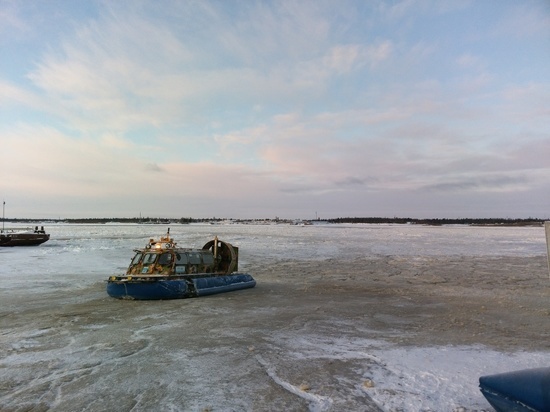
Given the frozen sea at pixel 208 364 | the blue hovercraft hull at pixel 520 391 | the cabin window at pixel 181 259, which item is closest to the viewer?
the blue hovercraft hull at pixel 520 391

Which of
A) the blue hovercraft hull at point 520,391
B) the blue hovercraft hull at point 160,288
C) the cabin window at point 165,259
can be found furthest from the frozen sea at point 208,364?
the cabin window at point 165,259

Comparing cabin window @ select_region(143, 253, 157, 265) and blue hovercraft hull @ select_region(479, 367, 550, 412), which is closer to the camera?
blue hovercraft hull @ select_region(479, 367, 550, 412)

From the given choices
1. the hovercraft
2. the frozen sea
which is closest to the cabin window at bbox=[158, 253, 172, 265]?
the hovercraft

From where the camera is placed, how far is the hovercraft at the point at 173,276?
42.7 ft

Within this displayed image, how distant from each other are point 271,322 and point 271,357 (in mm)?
2843

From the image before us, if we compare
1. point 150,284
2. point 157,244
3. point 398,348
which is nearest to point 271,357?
point 398,348

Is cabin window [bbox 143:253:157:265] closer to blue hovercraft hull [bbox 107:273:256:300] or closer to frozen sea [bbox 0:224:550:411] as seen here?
blue hovercraft hull [bbox 107:273:256:300]

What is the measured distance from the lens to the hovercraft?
1300 cm

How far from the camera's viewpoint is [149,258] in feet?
47.2

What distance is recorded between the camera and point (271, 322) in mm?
10047

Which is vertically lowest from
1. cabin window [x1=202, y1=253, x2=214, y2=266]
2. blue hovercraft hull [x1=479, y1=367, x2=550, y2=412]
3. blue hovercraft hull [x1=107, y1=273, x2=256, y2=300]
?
blue hovercraft hull [x1=107, y1=273, x2=256, y2=300]

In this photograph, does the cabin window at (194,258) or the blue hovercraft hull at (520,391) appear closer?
the blue hovercraft hull at (520,391)

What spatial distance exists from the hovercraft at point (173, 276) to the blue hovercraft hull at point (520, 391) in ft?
34.4

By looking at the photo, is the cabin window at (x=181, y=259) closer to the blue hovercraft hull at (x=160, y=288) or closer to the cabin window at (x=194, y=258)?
the cabin window at (x=194, y=258)
